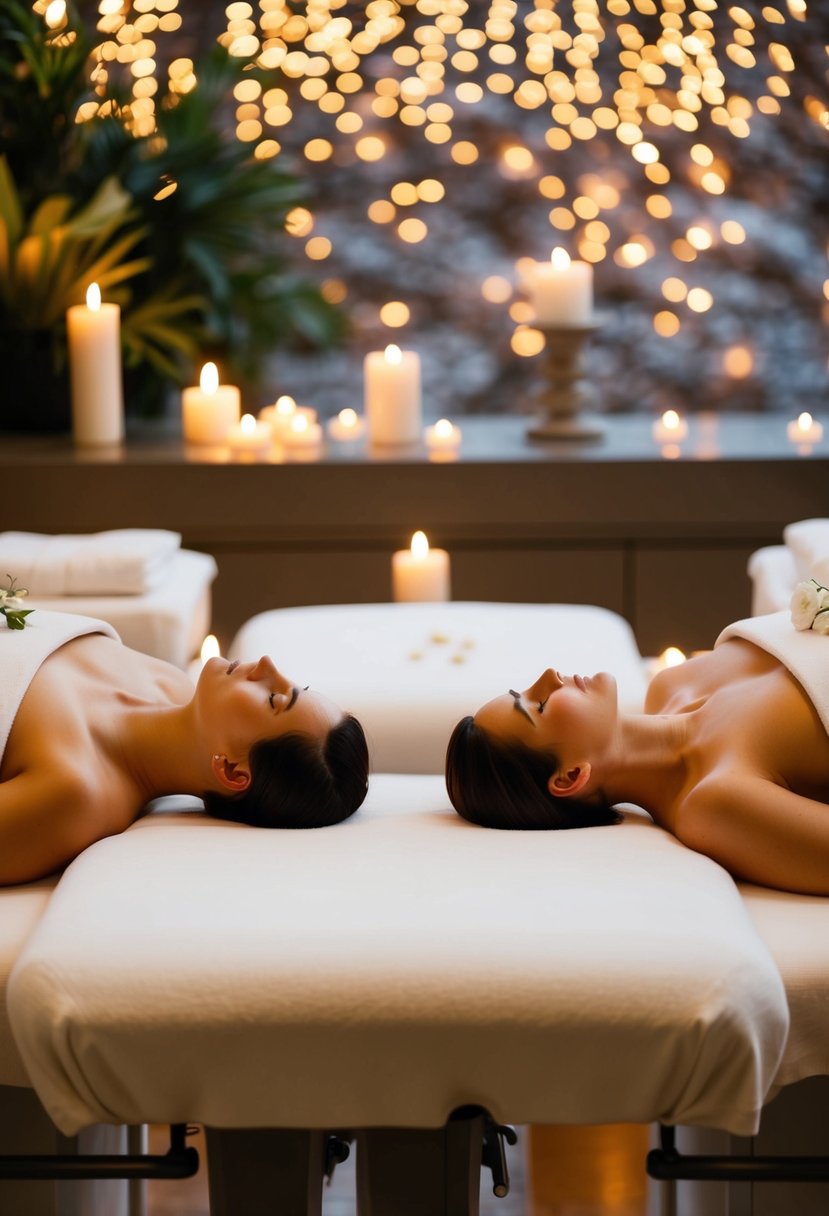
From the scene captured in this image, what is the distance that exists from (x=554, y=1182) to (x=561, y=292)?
5.00ft

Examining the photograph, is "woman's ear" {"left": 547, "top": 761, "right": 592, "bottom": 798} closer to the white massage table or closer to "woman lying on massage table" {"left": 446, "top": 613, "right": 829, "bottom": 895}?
"woman lying on massage table" {"left": 446, "top": 613, "right": 829, "bottom": 895}

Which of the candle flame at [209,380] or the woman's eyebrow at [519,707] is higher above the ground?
the candle flame at [209,380]

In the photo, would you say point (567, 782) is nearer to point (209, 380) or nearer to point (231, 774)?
point (231, 774)

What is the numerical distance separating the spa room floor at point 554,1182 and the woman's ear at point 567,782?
0.57 metres

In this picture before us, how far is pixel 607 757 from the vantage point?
1330 millimetres

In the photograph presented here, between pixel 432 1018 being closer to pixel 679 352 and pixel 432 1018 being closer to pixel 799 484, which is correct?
pixel 799 484

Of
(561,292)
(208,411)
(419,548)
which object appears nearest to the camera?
(419,548)

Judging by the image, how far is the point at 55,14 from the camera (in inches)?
107

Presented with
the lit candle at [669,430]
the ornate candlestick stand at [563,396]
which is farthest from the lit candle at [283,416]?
the lit candle at [669,430]

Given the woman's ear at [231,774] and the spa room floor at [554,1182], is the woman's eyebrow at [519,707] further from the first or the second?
the spa room floor at [554,1182]

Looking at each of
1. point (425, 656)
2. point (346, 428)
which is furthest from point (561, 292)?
point (425, 656)

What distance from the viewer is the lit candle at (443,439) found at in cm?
264

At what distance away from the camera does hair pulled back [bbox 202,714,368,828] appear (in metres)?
1.32

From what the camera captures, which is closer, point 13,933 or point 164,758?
point 13,933
